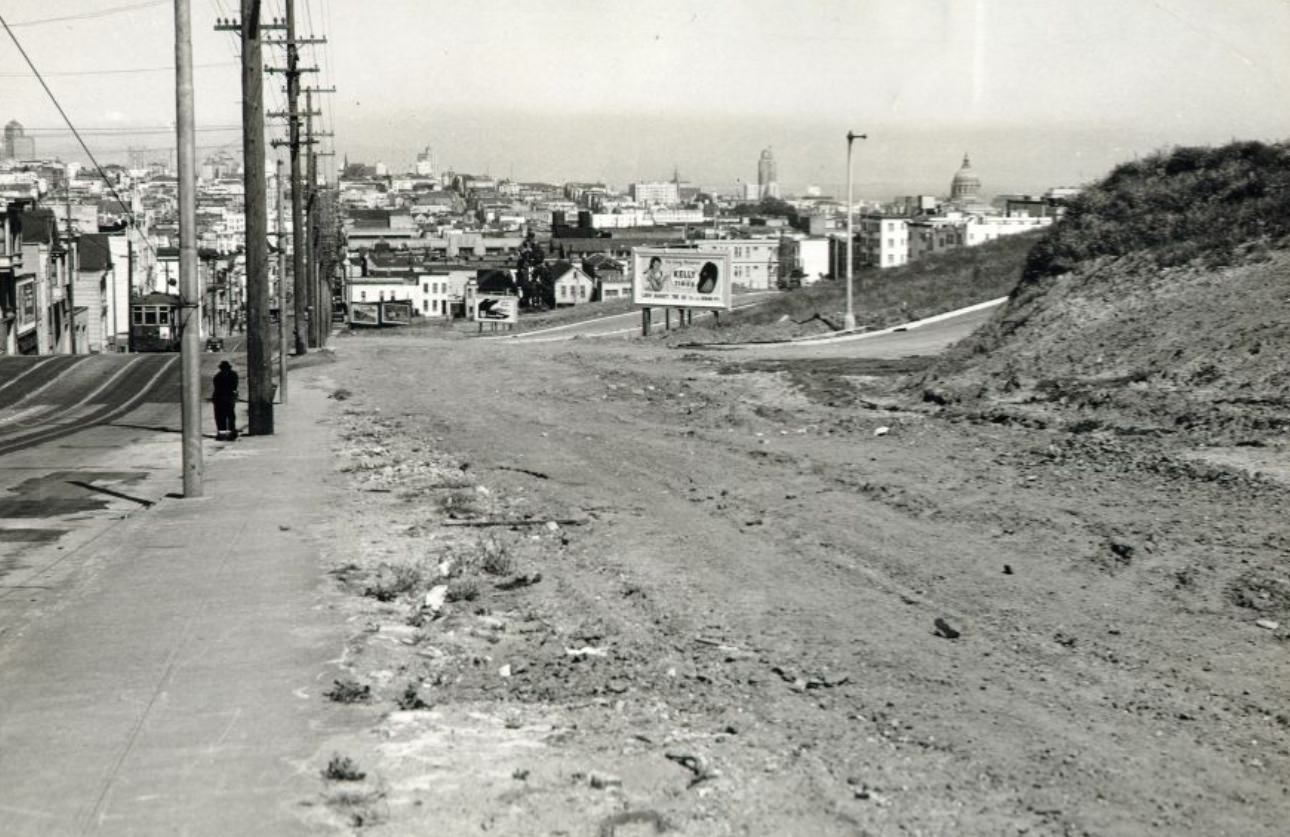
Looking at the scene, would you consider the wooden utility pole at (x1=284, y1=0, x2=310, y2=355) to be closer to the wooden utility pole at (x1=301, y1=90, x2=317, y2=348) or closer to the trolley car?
the wooden utility pole at (x1=301, y1=90, x2=317, y2=348)

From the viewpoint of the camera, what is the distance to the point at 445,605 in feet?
38.9

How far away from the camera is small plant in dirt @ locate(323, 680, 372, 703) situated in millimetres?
9180

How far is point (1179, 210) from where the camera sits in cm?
2828

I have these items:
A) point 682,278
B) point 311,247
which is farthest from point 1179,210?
point 311,247

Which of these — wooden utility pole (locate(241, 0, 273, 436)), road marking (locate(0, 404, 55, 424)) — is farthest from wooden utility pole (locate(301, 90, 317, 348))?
wooden utility pole (locate(241, 0, 273, 436))

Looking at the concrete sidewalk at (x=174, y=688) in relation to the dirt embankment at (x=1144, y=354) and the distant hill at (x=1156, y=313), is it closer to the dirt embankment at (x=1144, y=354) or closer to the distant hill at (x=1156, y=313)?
the dirt embankment at (x=1144, y=354)

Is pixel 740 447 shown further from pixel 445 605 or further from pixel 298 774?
pixel 298 774

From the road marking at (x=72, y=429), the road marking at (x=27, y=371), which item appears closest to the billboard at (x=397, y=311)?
the road marking at (x=27, y=371)

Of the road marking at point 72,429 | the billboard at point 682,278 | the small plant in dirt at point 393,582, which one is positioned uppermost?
the billboard at point 682,278

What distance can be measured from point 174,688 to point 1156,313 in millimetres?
18597

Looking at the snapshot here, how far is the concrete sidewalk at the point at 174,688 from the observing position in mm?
7469

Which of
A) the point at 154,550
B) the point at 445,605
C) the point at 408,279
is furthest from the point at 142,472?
the point at 408,279

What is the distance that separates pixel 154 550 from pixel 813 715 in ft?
27.1

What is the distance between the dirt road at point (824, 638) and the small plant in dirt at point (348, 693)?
0.17 m
